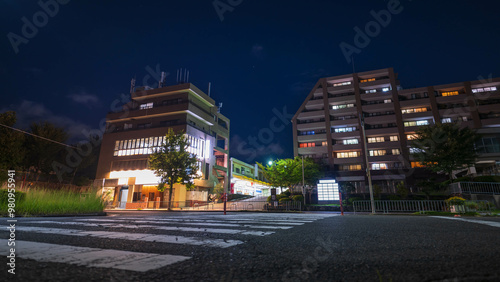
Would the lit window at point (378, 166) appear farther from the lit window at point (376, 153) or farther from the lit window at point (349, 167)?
the lit window at point (349, 167)

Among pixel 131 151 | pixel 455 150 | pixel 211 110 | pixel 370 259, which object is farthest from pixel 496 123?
pixel 131 151

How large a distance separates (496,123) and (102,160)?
243ft

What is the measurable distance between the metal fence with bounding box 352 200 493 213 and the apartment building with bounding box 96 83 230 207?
2779 cm

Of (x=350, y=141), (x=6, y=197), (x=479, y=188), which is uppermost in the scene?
(x=350, y=141)

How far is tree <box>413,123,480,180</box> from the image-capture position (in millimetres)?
29484

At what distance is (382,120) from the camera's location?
50031mm

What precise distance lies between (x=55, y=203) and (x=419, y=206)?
22.9 m

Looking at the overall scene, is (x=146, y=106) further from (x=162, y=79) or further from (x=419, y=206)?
(x=419, y=206)

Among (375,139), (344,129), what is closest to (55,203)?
(344,129)

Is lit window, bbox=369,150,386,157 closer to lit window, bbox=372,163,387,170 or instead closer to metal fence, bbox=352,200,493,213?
lit window, bbox=372,163,387,170

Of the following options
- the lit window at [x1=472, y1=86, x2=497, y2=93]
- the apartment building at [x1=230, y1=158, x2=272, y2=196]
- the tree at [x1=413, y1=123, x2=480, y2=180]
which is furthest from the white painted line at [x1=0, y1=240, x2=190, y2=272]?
the lit window at [x1=472, y1=86, x2=497, y2=93]

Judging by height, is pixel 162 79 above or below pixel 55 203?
above

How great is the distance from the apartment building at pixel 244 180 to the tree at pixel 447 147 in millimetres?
35076

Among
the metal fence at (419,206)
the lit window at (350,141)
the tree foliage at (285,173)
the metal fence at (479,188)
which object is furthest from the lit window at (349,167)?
the metal fence at (419,206)
